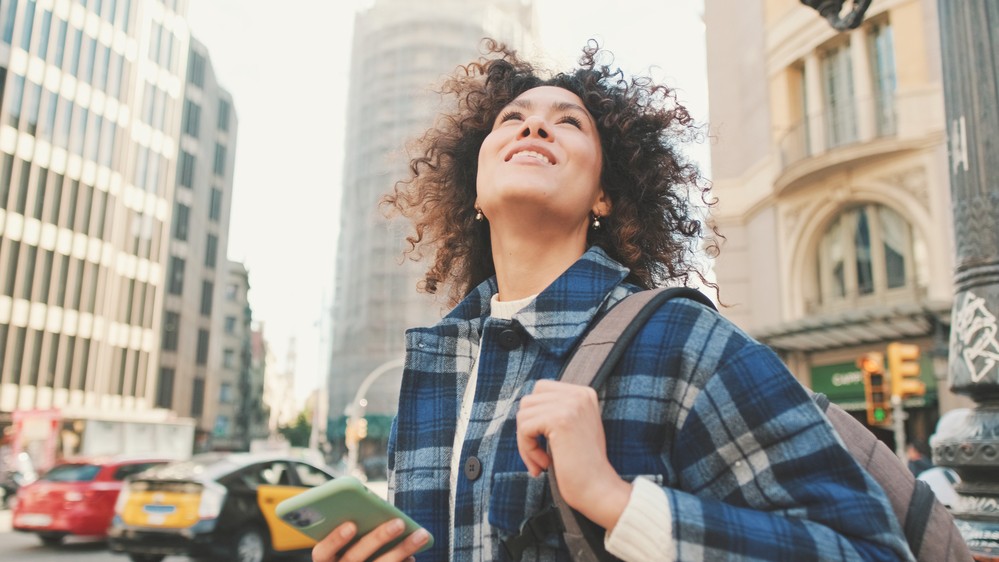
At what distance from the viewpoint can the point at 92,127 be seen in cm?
3803

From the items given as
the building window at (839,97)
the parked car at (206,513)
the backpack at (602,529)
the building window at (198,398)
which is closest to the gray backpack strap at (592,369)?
the backpack at (602,529)

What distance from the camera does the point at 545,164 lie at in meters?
2.04

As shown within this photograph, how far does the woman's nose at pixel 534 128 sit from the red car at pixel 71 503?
1181cm

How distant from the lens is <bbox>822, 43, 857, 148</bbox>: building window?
1539cm

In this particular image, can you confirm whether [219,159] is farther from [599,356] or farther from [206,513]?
[599,356]

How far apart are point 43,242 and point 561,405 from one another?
3978 centimetres

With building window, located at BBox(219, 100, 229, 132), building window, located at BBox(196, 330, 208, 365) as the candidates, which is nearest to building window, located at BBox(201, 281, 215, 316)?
building window, located at BBox(196, 330, 208, 365)

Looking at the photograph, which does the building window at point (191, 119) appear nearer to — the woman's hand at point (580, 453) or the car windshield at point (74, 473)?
the car windshield at point (74, 473)

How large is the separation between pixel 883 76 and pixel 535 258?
1557cm

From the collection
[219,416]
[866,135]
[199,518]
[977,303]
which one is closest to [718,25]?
[866,135]

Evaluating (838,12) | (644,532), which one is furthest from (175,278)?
(644,532)

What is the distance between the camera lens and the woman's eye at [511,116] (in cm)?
231

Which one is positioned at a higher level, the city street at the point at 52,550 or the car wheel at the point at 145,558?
the car wheel at the point at 145,558

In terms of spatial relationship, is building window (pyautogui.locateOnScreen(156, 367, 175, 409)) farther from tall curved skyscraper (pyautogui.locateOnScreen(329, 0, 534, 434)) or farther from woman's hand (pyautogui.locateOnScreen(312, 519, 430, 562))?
woman's hand (pyautogui.locateOnScreen(312, 519, 430, 562))
